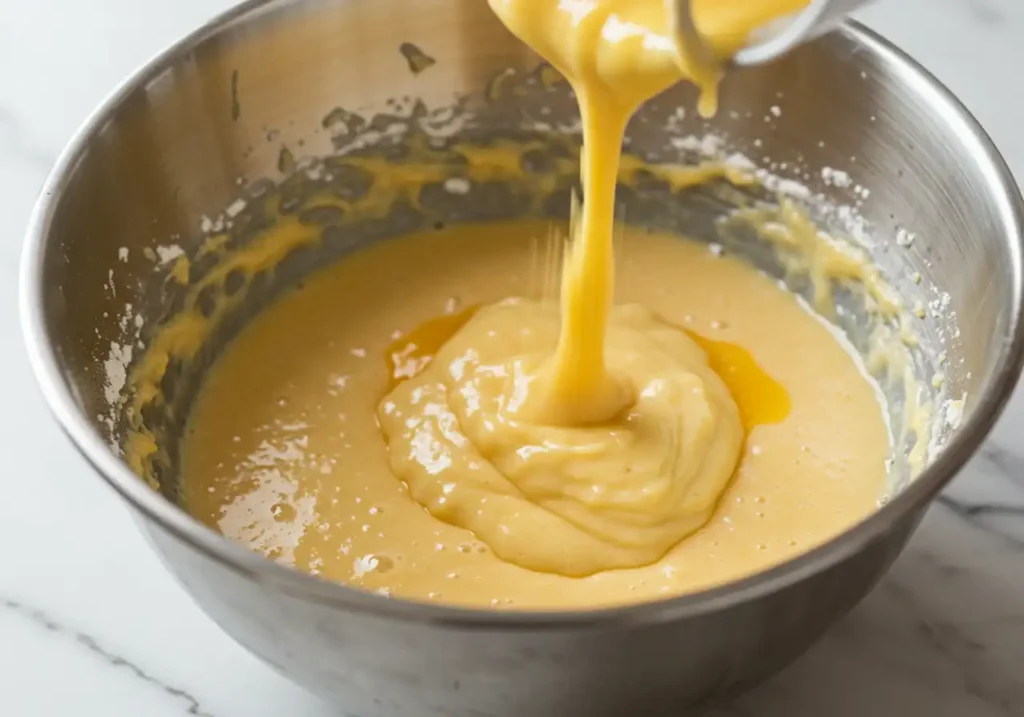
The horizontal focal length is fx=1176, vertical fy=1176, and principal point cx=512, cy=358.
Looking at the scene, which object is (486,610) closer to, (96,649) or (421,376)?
(96,649)

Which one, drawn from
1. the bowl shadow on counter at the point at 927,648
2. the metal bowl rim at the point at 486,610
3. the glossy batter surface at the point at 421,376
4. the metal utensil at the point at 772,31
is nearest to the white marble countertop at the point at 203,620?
the bowl shadow on counter at the point at 927,648

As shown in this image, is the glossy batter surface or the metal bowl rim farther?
the glossy batter surface

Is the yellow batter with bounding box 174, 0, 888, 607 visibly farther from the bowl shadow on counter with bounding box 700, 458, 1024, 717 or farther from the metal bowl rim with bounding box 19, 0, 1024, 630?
the metal bowl rim with bounding box 19, 0, 1024, 630

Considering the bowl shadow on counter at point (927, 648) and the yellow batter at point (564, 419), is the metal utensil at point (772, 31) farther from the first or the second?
the bowl shadow on counter at point (927, 648)

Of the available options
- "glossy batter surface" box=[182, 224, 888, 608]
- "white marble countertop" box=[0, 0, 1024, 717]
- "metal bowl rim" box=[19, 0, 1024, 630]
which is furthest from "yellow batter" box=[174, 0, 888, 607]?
"metal bowl rim" box=[19, 0, 1024, 630]

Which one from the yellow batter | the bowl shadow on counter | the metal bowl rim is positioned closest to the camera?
the metal bowl rim
